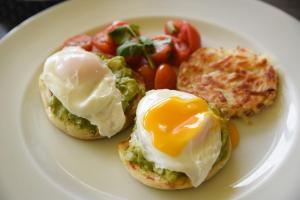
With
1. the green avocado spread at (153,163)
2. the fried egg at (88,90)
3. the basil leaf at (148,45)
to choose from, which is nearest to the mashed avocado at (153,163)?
the green avocado spread at (153,163)

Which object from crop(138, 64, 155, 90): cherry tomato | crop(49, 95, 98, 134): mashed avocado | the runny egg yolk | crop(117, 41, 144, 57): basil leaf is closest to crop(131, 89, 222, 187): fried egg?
the runny egg yolk

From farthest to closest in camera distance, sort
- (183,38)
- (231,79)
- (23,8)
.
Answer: (23,8), (183,38), (231,79)

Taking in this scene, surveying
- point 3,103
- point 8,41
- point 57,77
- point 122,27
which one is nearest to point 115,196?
point 57,77

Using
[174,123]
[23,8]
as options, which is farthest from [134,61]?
[23,8]

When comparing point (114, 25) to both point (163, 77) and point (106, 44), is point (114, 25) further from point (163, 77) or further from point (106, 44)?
point (163, 77)

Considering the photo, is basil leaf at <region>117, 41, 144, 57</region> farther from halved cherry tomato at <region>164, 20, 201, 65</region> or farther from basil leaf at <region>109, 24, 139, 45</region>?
halved cherry tomato at <region>164, 20, 201, 65</region>

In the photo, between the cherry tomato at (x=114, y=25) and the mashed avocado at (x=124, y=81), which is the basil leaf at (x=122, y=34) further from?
the mashed avocado at (x=124, y=81)
